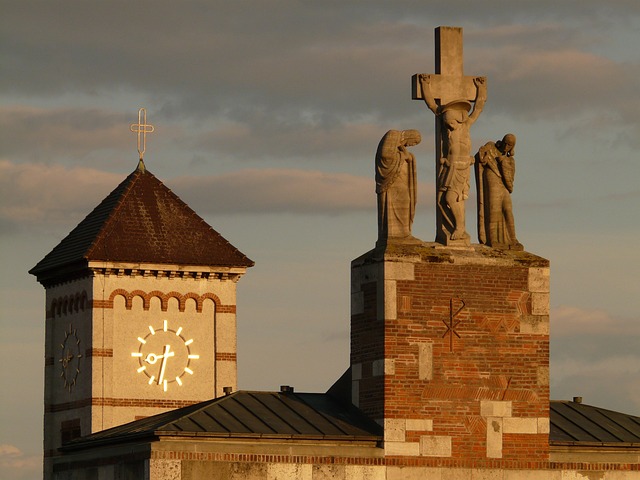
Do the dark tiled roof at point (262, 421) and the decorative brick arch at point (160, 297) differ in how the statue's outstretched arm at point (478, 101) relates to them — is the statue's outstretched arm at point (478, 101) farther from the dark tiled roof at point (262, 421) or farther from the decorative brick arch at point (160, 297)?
the decorative brick arch at point (160, 297)

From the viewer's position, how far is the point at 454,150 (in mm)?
44250

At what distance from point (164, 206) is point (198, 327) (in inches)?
159

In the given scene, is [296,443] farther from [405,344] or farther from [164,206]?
[164,206]

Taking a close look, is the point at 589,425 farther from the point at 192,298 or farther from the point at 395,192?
the point at 192,298

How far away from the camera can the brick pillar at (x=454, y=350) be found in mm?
42781

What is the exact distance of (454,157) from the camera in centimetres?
4422

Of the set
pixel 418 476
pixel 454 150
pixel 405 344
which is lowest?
pixel 418 476

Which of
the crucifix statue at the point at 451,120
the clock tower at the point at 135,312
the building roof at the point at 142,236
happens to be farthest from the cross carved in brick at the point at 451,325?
the building roof at the point at 142,236

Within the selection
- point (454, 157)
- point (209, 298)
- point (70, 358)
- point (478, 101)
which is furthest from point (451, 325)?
point (70, 358)

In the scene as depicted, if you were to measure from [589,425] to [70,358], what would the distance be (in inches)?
1041

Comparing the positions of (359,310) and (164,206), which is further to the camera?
(164,206)

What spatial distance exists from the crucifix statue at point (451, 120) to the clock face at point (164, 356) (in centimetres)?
2480

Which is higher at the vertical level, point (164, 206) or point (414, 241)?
point (164, 206)

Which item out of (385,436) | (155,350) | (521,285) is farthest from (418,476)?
(155,350)
